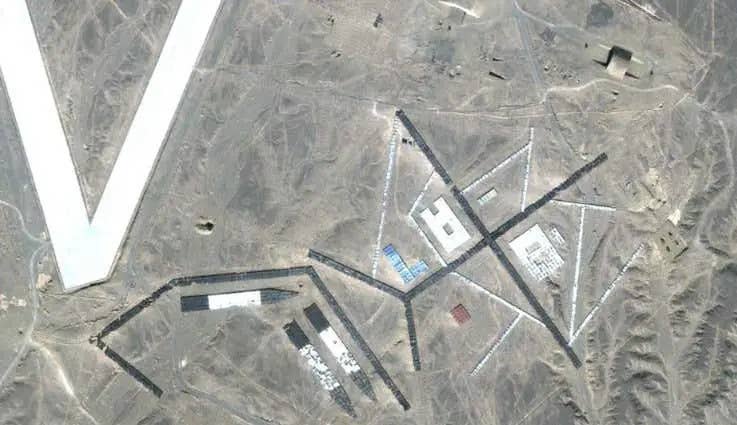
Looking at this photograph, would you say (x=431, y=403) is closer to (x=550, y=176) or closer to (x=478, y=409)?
(x=478, y=409)

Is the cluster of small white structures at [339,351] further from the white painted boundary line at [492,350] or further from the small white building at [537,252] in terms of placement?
the small white building at [537,252]

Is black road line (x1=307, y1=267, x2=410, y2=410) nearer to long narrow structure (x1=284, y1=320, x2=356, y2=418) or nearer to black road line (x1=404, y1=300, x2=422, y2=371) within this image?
black road line (x1=404, y1=300, x2=422, y2=371)

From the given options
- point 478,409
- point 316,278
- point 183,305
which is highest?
point 183,305

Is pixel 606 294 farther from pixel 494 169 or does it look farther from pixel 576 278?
pixel 494 169

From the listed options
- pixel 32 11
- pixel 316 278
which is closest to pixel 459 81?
pixel 316 278

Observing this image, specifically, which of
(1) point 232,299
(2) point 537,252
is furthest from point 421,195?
(1) point 232,299

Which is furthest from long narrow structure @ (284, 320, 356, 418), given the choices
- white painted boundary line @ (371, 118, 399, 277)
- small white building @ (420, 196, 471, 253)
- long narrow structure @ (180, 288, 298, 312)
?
small white building @ (420, 196, 471, 253)
